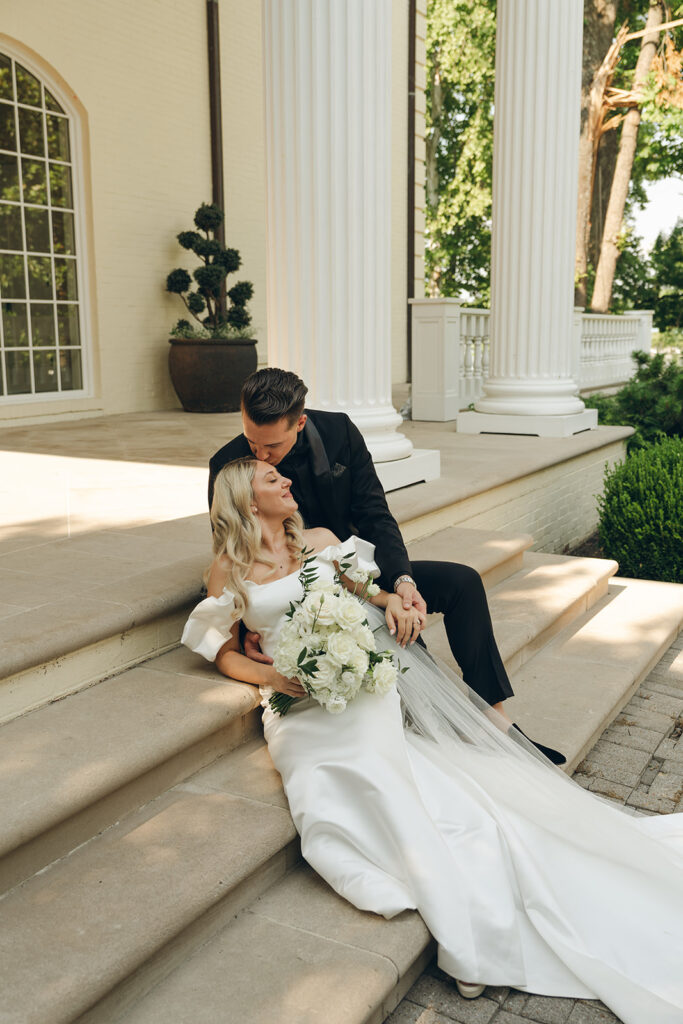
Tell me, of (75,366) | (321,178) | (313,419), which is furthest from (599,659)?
(75,366)

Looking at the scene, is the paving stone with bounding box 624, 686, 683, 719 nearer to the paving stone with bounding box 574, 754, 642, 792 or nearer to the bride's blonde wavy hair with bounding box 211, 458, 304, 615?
the paving stone with bounding box 574, 754, 642, 792

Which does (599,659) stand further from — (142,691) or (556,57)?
(556,57)

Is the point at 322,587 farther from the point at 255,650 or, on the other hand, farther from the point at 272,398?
A: the point at 272,398

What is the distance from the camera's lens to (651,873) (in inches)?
109

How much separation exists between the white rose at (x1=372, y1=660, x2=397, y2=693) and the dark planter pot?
8520 millimetres

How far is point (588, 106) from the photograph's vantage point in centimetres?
1881

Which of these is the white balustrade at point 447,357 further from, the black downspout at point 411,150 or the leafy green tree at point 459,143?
the leafy green tree at point 459,143

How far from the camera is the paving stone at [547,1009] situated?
250 centimetres

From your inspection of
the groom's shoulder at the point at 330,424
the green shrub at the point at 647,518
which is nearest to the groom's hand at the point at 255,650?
the groom's shoulder at the point at 330,424

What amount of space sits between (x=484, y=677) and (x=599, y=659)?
150 cm

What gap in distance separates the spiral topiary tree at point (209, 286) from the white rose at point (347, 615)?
8.88 metres

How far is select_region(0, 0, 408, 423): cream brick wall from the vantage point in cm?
1034

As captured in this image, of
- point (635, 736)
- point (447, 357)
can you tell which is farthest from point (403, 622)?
point (447, 357)

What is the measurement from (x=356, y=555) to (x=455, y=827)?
115cm
